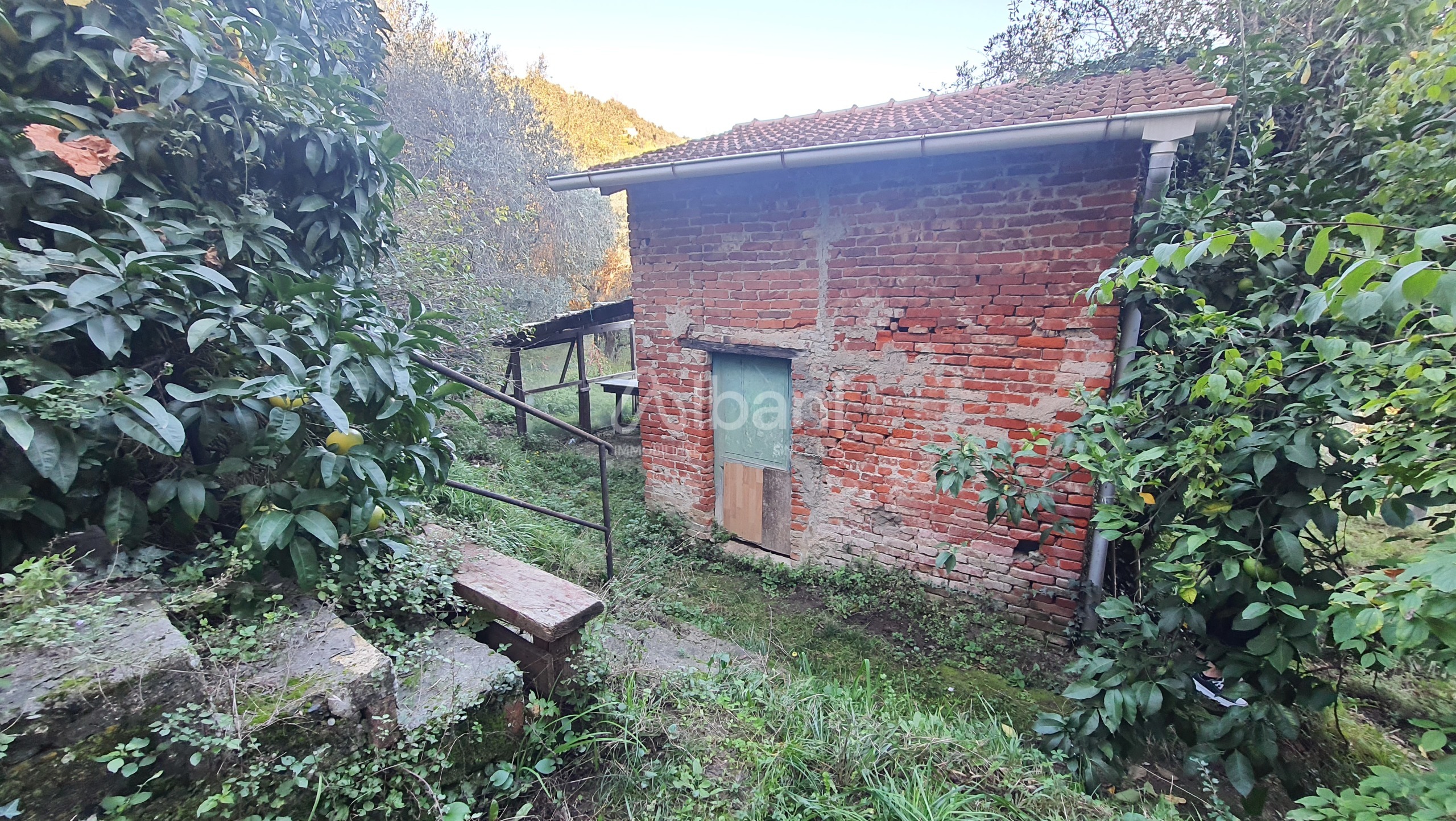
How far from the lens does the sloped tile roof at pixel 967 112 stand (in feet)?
10.6

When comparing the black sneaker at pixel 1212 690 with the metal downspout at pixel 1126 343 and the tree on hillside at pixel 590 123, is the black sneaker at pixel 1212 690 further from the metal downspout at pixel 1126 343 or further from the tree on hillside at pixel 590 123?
the tree on hillside at pixel 590 123

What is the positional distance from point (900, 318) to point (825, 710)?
2702 mm

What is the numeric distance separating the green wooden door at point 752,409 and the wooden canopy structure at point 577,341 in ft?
11.1

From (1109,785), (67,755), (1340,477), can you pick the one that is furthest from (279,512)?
(1340,477)

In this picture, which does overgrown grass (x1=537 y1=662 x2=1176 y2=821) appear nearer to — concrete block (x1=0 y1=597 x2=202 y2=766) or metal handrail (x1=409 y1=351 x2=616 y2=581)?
concrete block (x1=0 y1=597 x2=202 y2=766)

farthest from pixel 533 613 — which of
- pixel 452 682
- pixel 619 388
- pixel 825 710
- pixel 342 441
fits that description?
pixel 619 388

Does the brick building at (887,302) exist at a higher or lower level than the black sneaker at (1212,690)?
higher

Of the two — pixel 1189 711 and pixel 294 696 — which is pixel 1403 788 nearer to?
pixel 1189 711

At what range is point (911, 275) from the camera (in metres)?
3.94

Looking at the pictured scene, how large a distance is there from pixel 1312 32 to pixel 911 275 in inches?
92.9

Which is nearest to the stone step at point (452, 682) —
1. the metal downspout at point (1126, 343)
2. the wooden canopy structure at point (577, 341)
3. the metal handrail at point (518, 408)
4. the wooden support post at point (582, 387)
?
the metal handrail at point (518, 408)

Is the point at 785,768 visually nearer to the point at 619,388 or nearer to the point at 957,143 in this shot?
the point at 957,143

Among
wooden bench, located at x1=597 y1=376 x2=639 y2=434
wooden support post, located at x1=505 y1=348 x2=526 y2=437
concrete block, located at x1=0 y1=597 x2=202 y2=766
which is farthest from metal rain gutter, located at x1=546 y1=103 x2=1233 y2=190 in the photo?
wooden bench, located at x1=597 y1=376 x2=639 y2=434

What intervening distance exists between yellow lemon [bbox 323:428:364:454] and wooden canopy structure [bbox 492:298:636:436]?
19.3 feet
